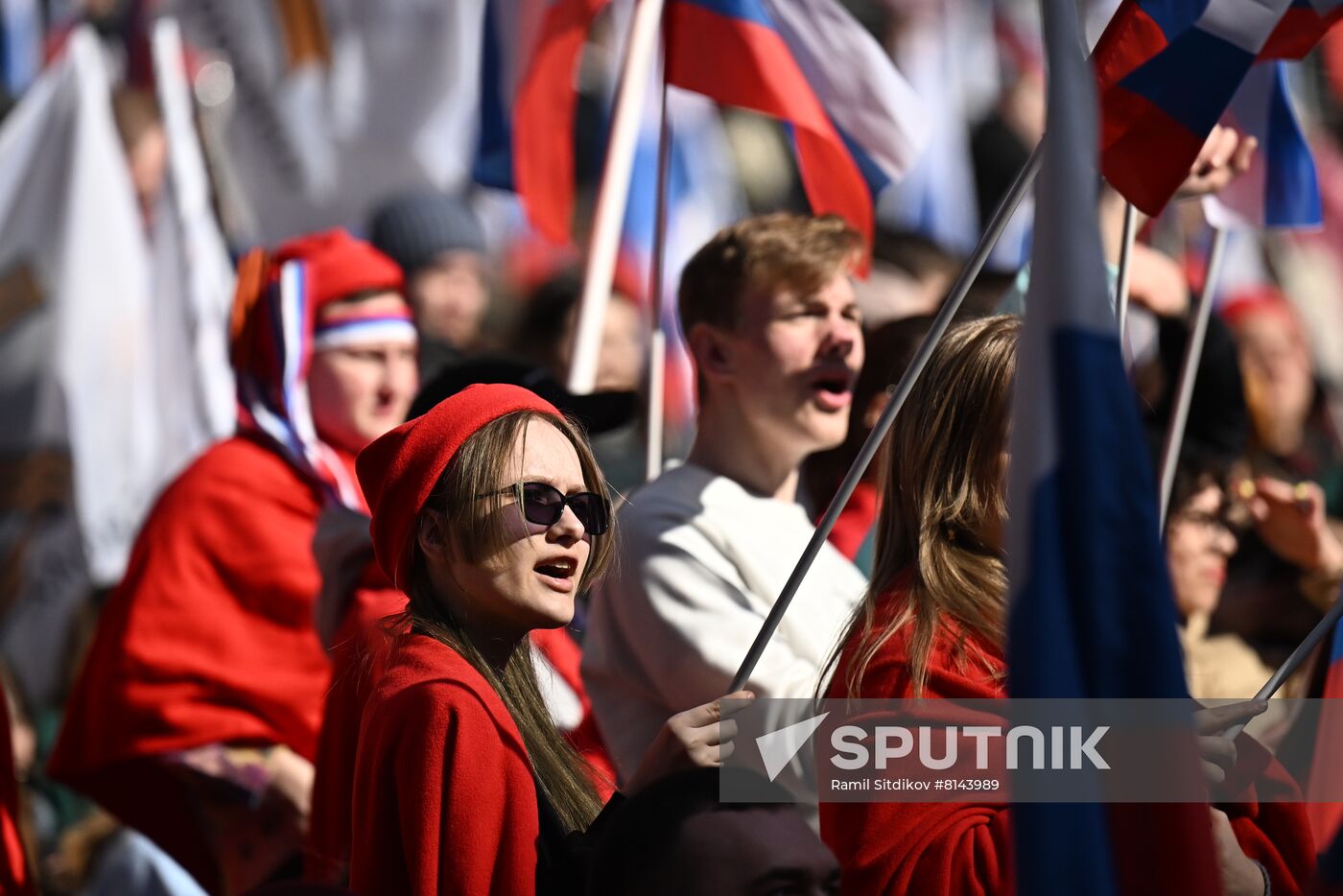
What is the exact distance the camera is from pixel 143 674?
14.5 ft

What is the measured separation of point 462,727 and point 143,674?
196 cm

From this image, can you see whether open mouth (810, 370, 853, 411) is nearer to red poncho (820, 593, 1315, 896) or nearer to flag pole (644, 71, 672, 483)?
flag pole (644, 71, 672, 483)

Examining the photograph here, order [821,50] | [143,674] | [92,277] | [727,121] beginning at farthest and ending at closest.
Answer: [727,121]
[92,277]
[821,50]
[143,674]

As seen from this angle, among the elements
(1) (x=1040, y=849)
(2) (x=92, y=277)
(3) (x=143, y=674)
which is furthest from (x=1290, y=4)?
(2) (x=92, y=277)

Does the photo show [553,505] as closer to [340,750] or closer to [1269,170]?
[340,750]

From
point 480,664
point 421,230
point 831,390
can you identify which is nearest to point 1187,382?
point 831,390

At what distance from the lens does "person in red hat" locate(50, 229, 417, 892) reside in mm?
4363

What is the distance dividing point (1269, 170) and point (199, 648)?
8.26ft

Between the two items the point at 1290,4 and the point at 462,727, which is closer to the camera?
the point at 462,727

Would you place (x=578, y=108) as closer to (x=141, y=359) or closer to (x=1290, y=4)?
(x=141, y=359)

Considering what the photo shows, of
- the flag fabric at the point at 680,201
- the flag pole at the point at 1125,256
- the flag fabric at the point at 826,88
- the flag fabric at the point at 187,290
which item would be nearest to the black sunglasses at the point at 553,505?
the flag pole at the point at 1125,256

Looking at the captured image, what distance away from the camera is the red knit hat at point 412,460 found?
2.90m

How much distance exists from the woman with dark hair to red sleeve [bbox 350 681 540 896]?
0.42m

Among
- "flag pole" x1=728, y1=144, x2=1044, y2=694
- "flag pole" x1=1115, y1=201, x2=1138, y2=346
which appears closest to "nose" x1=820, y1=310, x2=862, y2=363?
"flag pole" x1=1115, y1=201, x2=1138, y2=346
